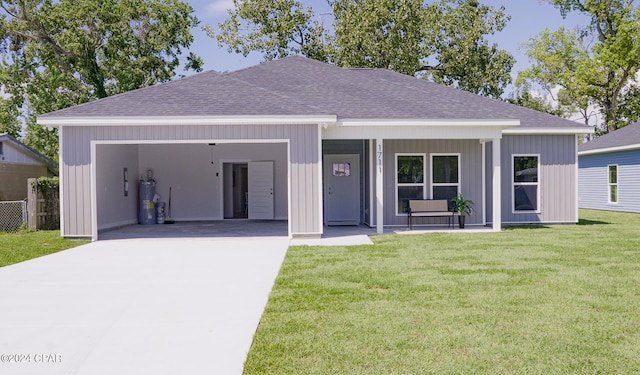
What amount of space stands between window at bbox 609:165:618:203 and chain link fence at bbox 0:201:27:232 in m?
22.0

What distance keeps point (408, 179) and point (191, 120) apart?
6.31m

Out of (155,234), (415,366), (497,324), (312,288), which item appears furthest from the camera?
(155,234)

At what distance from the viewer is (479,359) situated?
4359 mm

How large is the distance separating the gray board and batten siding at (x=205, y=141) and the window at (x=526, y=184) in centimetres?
671

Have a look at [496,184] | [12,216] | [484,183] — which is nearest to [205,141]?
[12,216]

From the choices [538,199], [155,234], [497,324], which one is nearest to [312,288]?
[497,324]

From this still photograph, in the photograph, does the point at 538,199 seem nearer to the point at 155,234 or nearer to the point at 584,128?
the point at 584,128

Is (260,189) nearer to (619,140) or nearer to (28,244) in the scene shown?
(28,244)

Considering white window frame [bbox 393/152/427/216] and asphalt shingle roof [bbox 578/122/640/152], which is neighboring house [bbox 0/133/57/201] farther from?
asphalt shingle roof [bbox 578/122/640/152]

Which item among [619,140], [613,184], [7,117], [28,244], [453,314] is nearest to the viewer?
[453,314]

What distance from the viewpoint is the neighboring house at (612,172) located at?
70.5 feet

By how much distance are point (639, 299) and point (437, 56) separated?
2574 centimetres

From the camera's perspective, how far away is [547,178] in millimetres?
15977

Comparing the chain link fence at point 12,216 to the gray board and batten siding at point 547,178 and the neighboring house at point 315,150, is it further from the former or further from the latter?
the gray board and batten siding at point 547,178
